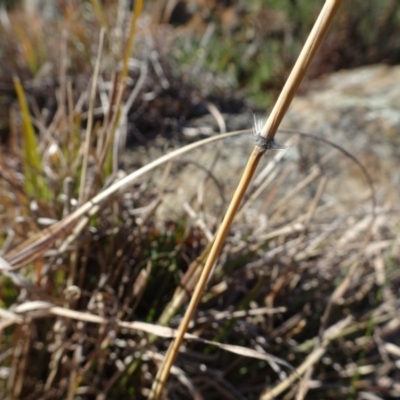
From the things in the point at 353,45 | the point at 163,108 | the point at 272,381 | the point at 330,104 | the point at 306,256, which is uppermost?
the point at 353,45

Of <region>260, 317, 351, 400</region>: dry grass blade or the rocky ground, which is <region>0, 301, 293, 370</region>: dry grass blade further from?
the rocky ground

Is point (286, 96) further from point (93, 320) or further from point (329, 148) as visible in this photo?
point (329, 148)

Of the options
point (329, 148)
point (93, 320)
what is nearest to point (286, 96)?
point (93, 320)

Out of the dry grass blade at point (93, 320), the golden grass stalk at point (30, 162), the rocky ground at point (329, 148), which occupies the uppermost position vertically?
the rocky ground at point (329, 148)

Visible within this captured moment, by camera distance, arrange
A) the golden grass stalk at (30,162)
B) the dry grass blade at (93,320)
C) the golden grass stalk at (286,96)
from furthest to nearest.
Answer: the golden grass stalk at (30,162) < the dry grass blade at (93,320) < the golden grass stalk at (286,96)

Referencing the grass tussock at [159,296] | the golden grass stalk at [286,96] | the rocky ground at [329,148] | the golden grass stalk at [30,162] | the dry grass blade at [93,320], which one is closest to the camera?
the golden grass stalk at [286,96]

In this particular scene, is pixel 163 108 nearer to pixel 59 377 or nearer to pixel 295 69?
pixel 59 377

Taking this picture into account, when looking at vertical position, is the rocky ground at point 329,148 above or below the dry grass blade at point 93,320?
above

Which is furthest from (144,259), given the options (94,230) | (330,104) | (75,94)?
(330,104)

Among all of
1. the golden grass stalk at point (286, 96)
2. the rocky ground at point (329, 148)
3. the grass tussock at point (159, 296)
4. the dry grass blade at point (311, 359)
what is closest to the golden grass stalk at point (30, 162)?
the grass tussock at point (159, 296)

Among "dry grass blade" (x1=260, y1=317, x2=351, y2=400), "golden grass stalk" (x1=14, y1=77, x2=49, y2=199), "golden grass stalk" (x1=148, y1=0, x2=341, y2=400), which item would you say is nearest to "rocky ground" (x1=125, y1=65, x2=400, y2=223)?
"golden grass stalk" (x1=14, y1=77, x2=49, y2=199)

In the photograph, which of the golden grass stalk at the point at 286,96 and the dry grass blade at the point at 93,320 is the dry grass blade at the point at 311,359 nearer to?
the dry grass blade at the point at 93,320
